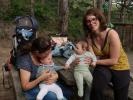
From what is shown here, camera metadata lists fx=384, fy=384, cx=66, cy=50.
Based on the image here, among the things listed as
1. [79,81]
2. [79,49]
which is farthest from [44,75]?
[79,49]

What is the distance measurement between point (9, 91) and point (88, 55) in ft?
9.25

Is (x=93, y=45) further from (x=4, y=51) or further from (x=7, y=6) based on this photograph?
(x=7, y=6)

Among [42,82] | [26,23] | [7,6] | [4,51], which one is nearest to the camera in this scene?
[42,82]

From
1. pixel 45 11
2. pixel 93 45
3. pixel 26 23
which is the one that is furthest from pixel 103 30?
pixel 45 11

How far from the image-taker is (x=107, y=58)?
4.03m

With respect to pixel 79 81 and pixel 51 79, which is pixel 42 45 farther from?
pixel 79 81

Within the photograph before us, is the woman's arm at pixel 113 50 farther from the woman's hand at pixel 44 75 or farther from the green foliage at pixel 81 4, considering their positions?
the green foliage at pixel 81 4

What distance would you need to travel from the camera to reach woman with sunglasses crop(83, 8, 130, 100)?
388 centimetres

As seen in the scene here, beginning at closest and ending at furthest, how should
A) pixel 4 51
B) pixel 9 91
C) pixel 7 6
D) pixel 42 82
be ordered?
1. pixel 42 82
2. pixel 9 91
3. pixel 4 51
4. pixel 7 6

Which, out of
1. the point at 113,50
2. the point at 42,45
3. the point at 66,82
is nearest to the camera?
the point at 42,45

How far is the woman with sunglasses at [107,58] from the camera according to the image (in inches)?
153

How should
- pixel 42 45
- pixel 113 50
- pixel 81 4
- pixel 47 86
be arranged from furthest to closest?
pixel 81 4, pixel 113 50, pixel 47 86, pixel 42 45

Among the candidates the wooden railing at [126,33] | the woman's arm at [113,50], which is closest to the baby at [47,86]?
the woman's arm at [113,50]

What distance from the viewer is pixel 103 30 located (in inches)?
158
